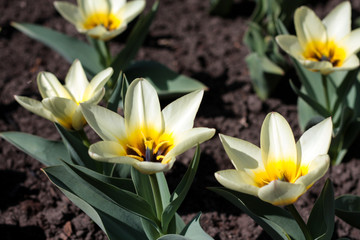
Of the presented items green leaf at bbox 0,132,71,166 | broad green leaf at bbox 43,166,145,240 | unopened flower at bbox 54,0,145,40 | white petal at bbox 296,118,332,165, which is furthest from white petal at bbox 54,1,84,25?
white petal at bbox 296,118,332,165

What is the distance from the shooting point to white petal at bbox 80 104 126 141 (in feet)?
4.95

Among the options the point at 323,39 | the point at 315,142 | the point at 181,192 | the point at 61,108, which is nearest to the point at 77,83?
the point at 61,108

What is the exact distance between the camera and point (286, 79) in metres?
3.04

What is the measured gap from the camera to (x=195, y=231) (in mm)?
1700

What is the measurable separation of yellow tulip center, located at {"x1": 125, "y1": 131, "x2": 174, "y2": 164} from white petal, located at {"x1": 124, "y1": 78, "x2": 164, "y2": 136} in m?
0.02

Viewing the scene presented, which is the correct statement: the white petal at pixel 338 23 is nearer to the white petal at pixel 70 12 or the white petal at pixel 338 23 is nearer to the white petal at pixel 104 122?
the white petal at pixel 104 122

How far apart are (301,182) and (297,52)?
0.83 meters

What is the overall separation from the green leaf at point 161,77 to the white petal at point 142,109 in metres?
1.07

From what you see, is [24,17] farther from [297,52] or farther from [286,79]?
[297,52]

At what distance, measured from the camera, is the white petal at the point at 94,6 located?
2.57 metres

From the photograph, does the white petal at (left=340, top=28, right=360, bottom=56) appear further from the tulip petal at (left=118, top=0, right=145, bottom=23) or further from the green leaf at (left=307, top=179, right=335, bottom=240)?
the tulip petal at (left=118, top=0, right=145, bottom=23)

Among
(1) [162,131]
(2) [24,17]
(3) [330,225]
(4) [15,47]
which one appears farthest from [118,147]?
(2) [24,17]

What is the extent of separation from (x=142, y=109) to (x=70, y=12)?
113 centimetres

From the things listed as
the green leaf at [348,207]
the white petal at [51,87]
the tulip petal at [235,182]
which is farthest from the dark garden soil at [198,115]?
the tulip petal at [235,182]
